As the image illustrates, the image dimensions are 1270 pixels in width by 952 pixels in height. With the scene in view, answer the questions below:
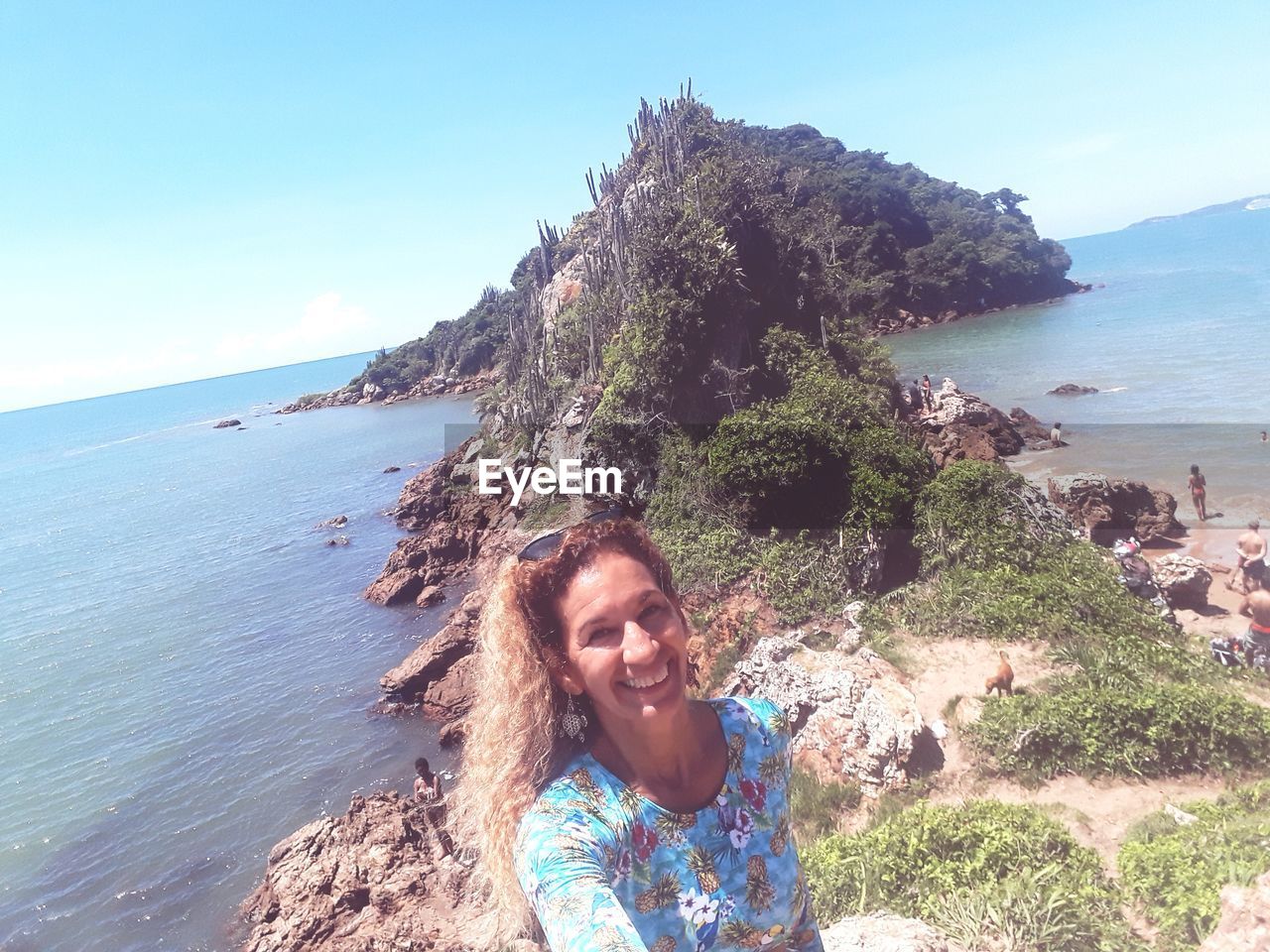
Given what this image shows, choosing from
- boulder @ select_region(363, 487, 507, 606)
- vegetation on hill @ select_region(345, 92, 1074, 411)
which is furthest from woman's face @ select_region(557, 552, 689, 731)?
boulder @ select_region(363, 487, 507, 606)

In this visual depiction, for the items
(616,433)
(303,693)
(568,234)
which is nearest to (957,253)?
(568,234)

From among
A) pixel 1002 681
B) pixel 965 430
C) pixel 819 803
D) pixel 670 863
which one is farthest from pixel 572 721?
pixel 965 430

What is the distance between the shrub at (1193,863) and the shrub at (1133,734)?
914 mm

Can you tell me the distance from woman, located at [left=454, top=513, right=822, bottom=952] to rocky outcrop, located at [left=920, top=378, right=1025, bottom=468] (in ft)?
63.0

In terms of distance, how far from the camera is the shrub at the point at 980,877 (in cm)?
436

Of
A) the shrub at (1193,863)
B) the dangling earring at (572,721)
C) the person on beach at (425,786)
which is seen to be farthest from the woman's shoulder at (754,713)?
the person on beach at (425,786)

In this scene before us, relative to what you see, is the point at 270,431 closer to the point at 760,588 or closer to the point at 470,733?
the point at 760,588

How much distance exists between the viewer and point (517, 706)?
6.24 feet

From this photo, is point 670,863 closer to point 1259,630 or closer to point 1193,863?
point 1193,863

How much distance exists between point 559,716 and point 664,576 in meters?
0.49

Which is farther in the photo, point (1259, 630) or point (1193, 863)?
point (1259, 630)

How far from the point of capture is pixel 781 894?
6.29 ft

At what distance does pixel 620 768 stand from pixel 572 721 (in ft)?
0.61

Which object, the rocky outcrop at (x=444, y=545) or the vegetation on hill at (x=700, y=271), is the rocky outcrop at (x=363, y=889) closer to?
the rocky outcrop at (x=444, y=545)
